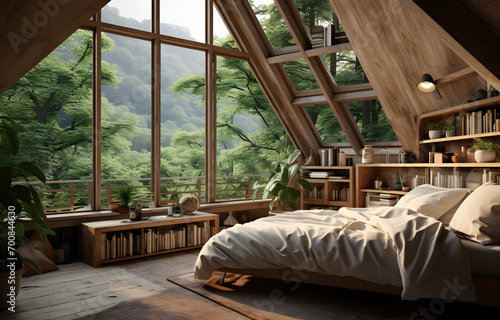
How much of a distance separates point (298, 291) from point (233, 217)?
263 centimetres

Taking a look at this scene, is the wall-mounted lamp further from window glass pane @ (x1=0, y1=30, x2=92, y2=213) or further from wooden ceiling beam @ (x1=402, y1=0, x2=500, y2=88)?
window glass pane @ (x1=0, y1=30, x2=92, y2=213)

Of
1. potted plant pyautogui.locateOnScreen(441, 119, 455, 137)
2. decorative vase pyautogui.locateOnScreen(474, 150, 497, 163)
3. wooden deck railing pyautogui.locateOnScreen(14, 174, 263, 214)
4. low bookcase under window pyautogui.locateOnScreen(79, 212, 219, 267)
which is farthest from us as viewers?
wooden deck railing pyautogui.locateOnScreen(14, 174, 263, 214)

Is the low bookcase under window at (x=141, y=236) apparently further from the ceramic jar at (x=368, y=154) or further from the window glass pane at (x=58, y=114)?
the window glass pane at (x=58, y=114)

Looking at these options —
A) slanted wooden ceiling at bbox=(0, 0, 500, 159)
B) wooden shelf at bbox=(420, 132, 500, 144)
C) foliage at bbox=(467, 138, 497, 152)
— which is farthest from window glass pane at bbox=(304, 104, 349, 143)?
foliage at bbox=(467, 138, 497, 152)

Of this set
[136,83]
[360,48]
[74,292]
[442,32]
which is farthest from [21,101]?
[442,32]

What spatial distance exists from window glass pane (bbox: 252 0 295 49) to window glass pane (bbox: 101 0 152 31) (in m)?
6.74

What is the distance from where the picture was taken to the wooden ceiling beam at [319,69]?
5215 mm

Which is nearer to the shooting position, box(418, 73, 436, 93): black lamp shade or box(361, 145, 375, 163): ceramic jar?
box(418, 73, 436, 93): black lamp shade

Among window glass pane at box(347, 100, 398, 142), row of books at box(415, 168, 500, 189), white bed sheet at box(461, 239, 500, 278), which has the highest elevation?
window glass pane at box(347, 100, 398, 142)

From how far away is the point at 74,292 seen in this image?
3.30m

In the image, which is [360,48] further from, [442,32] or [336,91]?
[442,32]

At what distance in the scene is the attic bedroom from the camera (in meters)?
2.70

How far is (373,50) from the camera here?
14.5ft

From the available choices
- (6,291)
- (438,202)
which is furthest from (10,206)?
(438,202)
